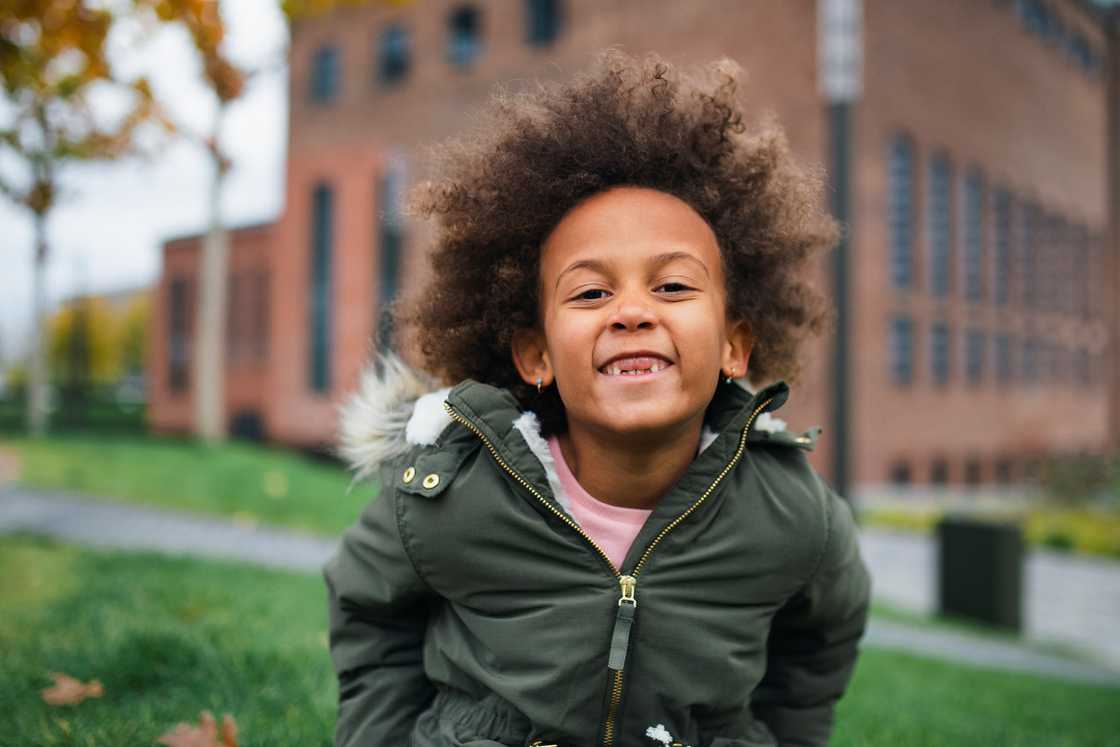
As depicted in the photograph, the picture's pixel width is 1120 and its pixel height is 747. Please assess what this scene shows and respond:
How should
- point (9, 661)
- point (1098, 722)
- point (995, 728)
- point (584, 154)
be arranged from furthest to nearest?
point (1098, 722), point (995, 728), point (9, 661), point (584, 154)

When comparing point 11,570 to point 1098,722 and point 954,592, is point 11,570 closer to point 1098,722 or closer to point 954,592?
point 1098,722

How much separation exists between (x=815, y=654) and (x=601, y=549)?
2.33 feet

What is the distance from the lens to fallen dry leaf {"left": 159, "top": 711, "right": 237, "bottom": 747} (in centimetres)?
224

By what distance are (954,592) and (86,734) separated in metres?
7.23

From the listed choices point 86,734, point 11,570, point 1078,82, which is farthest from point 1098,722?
point 1078,82

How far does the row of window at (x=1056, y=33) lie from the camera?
24984 millimetres

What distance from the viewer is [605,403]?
1922 mm

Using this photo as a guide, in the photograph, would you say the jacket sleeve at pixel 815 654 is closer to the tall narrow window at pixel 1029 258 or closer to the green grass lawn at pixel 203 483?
the green grass lawn at pixel 203 483

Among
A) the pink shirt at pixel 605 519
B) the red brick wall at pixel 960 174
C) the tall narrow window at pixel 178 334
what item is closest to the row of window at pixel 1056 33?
the red brick wall at pixel 960 174

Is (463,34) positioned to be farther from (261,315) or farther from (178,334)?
(178,334)

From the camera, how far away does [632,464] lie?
2053 mm

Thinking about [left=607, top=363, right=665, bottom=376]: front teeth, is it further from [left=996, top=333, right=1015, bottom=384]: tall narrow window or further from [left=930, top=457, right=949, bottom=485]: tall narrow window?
[left=996, top=333, right=1015, bottom=384]: tall narrow window

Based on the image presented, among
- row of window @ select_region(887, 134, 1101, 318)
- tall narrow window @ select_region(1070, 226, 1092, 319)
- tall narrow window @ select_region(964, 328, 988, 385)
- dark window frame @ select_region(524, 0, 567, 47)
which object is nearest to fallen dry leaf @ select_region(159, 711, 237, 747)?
row of window @ select_region(887, 134, 1101, 318)

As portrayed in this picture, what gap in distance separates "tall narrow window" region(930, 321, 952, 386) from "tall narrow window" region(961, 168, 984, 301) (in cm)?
171
